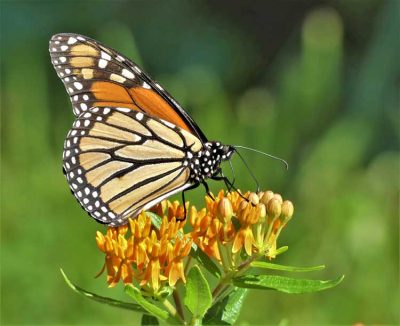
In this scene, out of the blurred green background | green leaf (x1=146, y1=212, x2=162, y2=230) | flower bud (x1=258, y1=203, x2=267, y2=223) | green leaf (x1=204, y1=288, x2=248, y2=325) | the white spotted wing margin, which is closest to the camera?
green leaf (x1=204, y1=288, x2=248, y2=325)

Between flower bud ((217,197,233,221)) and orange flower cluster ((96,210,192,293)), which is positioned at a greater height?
flower bud ((217,197,233,221))

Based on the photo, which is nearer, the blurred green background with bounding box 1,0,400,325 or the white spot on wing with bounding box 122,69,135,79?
the white spot on wing with bounding box 122,69,135,79

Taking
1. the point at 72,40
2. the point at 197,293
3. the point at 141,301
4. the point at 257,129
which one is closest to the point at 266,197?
the point at 197,293

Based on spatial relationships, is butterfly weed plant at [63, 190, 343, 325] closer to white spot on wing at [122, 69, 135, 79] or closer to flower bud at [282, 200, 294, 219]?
flower bud at [282, 200, 294, 219]

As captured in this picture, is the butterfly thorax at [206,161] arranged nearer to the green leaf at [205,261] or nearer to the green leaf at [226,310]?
the green leaf at [205,261]

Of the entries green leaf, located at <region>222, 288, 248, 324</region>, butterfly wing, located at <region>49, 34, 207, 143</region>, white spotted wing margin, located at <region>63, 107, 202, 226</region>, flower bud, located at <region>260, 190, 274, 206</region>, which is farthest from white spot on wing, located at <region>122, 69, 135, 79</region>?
green leaf, located at <region>222, 288, 248, 324</region>

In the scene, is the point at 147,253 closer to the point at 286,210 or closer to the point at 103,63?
the point at 286,210

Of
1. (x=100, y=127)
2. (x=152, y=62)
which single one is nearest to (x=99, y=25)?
(x=152, y=62)
